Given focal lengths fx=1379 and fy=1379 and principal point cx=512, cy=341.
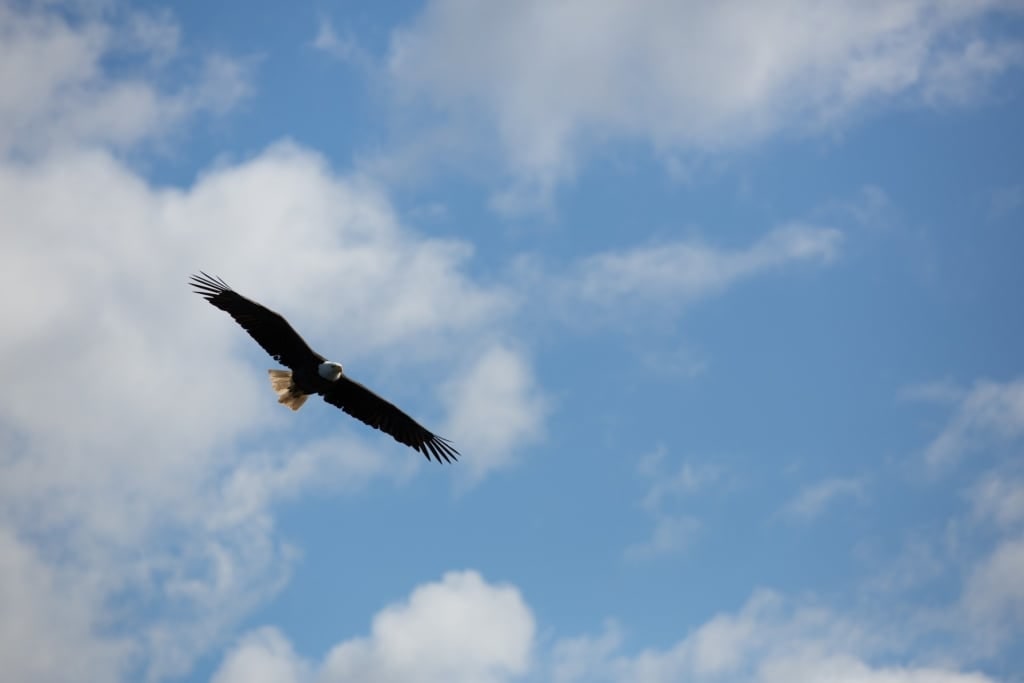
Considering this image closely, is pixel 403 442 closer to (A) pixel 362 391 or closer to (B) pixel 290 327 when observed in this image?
(A) pixel 362 391

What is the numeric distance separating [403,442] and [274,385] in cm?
330

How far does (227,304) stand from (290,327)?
144 centimetres

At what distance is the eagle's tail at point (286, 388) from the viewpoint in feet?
103

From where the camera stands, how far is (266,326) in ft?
99.7

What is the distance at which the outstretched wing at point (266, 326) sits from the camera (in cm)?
2970

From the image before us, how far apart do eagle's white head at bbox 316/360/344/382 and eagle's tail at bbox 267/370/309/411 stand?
35.1 inches

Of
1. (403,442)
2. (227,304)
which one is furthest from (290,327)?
(403,442)

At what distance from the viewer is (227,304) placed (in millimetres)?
29938

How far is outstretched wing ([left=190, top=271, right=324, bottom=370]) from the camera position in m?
29.7

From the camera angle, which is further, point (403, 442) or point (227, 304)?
point (403, 442)

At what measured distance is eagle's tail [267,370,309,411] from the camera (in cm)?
3139

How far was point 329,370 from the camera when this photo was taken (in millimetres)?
30797

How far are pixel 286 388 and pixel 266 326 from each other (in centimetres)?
181

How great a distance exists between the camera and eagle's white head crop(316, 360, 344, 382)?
3078 cm
